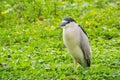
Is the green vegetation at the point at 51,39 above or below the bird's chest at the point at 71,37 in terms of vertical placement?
below

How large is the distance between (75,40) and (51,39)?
304 centimetres

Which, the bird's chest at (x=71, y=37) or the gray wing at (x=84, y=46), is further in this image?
the gray wing at (x=84, y=46)

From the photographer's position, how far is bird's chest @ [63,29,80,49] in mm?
8914

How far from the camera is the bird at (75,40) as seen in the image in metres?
8.94

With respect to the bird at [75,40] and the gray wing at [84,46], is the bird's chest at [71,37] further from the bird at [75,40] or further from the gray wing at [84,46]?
the gray wing at [84,46]

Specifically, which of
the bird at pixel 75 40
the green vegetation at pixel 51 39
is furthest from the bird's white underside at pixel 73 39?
the green vegetation at pixel 51 39

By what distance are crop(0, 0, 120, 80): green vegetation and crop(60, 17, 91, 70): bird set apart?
0.32m

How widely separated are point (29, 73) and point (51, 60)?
1143 millimetres

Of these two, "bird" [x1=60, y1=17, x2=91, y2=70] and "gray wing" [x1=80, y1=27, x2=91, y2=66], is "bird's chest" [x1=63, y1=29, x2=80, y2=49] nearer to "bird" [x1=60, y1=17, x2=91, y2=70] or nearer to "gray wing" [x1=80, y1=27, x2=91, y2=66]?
"bird" [x1=60, y1=17, x2=91, y2=70]

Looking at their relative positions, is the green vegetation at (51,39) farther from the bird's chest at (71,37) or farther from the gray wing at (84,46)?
the bird's chest at (71,37)

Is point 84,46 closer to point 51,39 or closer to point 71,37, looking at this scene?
point 71,37

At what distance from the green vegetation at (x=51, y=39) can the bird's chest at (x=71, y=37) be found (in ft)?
1.98

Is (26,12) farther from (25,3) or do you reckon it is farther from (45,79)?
(45,79)

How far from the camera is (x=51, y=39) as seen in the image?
11945 millimetres
